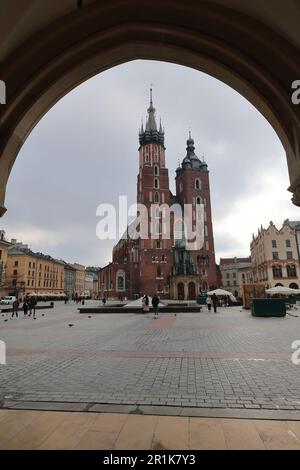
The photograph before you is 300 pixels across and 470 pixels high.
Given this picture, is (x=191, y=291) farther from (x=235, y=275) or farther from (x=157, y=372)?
(x=157, y=372)

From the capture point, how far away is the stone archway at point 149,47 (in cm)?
342

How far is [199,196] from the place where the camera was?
72.2 metres

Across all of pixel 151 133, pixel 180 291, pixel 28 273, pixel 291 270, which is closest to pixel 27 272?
pixel 28 273

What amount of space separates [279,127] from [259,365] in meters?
5.92

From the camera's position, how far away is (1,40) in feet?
10.7

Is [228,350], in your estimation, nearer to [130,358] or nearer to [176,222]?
[130,358]

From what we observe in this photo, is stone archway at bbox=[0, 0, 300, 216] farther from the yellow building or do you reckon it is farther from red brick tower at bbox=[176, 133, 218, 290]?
the yellow building

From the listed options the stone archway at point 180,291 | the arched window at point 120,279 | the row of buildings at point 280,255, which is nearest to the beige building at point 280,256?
the row of buildings at point 280,255

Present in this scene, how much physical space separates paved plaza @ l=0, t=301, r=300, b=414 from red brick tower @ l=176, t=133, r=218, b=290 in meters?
→ 53.8

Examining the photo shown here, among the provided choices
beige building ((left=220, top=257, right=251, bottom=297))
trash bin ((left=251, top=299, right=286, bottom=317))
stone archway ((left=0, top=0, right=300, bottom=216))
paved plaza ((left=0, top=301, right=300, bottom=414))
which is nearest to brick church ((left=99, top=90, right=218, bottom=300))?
beige building ((left=220, top=257, right=251, bottom=297))

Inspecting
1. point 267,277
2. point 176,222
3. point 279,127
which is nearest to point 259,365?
point 279,127

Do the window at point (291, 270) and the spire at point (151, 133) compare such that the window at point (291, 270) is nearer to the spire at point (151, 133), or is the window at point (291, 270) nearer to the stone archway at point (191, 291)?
the stone archway at point (191, 291)

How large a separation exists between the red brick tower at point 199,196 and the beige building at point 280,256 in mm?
11167

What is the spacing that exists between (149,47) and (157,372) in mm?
6371
